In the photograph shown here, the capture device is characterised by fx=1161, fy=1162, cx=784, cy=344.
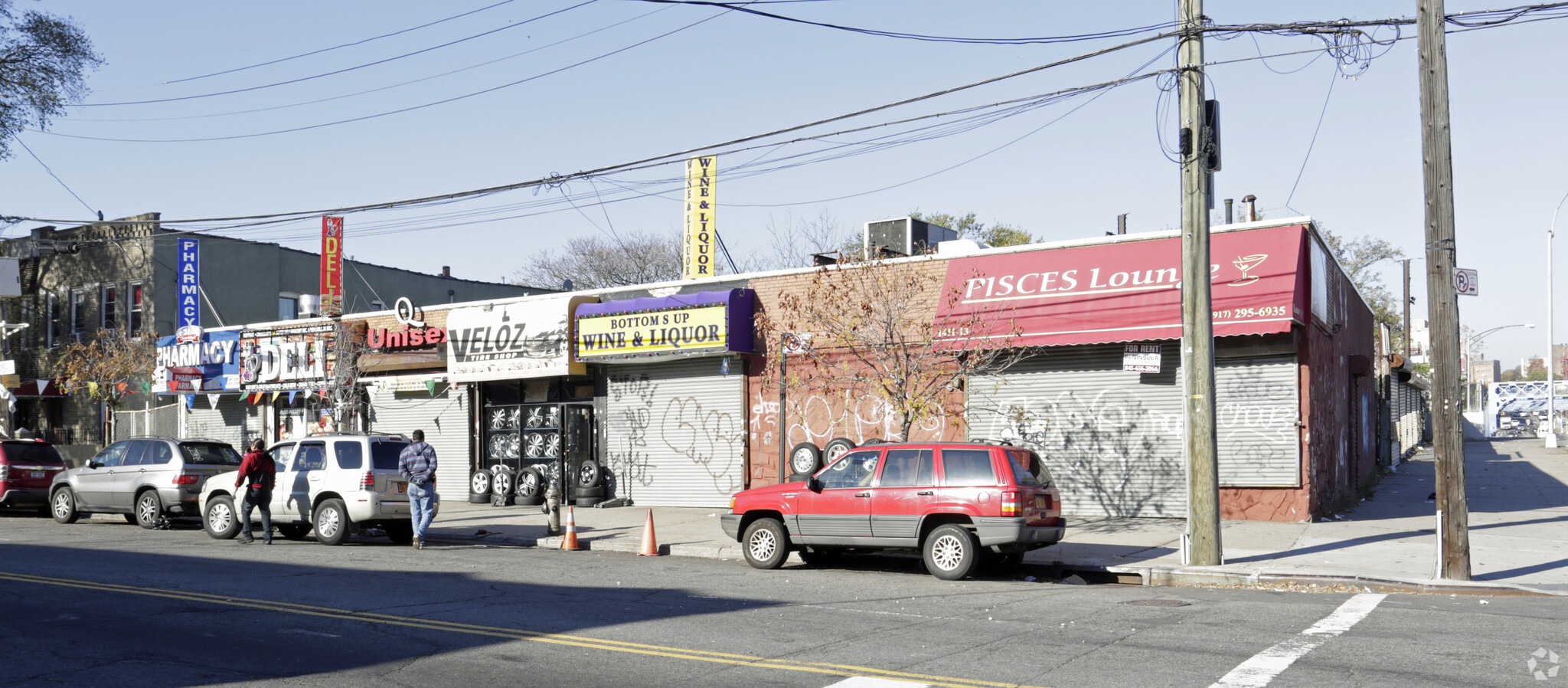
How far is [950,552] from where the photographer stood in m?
13.3

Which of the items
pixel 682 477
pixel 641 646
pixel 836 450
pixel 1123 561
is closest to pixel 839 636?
pixel 641 646

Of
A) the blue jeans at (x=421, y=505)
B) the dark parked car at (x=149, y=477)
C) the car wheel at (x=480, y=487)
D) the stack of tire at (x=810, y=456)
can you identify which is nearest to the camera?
the blue jeans at (x=421, y=505)

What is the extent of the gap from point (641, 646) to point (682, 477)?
14559 millimetres

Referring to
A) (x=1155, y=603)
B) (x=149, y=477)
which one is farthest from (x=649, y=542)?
(x=149, y=477)

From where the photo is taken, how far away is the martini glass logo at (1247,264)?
57.3ft

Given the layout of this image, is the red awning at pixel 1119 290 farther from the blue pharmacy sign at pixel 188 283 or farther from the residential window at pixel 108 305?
the residential window at pixel 108 305

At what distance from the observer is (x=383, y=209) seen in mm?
21906

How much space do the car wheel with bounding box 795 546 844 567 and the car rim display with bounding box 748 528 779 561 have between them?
18.2 inches

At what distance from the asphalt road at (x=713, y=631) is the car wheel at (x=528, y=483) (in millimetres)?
10055

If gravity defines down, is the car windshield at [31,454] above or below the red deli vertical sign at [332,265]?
below

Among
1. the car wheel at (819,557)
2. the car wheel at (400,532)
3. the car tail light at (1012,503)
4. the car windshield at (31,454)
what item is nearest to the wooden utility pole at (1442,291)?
the car tail light at (1012,503)

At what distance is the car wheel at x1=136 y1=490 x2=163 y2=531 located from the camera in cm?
2044

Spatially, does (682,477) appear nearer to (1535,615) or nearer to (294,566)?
(294,566)

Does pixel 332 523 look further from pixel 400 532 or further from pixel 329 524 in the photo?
pixel 400 532
